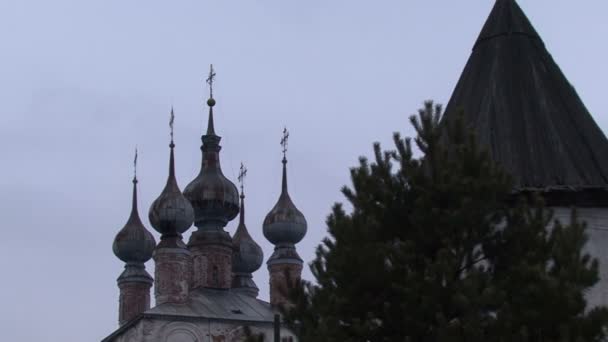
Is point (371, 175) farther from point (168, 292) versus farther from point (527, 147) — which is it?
point (168, 292)

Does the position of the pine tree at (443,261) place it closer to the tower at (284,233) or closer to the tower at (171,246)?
the tower at (171,246)

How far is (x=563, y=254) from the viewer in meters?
11.4

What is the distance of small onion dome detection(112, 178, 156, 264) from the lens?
149ft

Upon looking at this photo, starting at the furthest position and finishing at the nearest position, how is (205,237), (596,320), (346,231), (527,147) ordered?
1. (205,237)
2. (527,147)
3. (346,231)
4. (596,320)

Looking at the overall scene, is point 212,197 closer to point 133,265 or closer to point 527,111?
point 133,265

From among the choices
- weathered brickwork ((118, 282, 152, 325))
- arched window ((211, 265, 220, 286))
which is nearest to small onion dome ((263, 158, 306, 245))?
arched window ((211, 265, 220, 286))

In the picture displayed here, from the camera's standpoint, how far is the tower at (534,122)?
14.3 metres

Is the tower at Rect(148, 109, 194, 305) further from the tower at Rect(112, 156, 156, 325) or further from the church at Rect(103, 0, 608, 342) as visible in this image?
the tower at Rect(112, 156, 156, 325)

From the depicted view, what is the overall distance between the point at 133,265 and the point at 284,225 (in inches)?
208

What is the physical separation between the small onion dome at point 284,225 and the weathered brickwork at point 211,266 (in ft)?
7.99

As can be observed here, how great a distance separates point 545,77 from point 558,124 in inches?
30.7

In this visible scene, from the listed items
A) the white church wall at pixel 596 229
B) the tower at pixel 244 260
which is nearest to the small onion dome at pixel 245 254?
the tower at pixel 244 260

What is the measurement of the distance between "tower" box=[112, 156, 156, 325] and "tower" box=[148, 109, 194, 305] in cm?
301

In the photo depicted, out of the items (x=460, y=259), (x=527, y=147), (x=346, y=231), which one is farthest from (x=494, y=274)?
(x=527, y=147)
